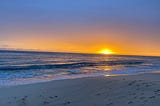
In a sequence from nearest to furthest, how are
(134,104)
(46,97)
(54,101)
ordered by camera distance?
(134,104) < (54,101) < (46,97)

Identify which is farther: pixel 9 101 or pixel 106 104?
pixel 9 101

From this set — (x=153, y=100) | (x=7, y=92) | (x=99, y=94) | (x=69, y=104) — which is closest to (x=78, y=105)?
(x=69, y=104)

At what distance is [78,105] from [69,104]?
1.23 ft

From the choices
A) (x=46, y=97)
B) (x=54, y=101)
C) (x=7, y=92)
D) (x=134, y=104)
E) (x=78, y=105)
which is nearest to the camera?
(x=134, y=104)

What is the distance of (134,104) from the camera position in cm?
772

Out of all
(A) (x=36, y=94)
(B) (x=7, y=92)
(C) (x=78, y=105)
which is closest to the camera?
(C) (x=78, y=105)

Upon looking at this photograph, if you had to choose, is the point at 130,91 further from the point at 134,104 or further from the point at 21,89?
the point at 21,89

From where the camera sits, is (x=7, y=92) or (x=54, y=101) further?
(x=7, y=92)

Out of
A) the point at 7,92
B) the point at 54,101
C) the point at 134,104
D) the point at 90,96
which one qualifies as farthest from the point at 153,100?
the point at 7,92

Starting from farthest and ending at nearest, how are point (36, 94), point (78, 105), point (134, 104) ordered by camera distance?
point (36, 94) < point (78, 105) < point (134, 104)

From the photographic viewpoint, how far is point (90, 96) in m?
9.49

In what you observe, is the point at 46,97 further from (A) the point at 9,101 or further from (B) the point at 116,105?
(B) the point at 116,105

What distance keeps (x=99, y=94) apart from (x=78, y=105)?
61.1 inches

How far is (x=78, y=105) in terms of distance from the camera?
837 centimetres
